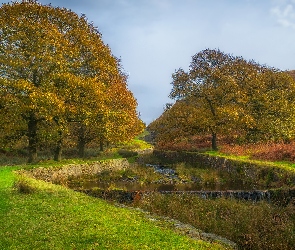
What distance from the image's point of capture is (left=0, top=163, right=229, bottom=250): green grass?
1223cm

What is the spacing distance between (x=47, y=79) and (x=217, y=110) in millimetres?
20048

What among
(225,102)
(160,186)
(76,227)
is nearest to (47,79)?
(160,186)

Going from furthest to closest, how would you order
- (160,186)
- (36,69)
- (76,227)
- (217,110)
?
1. (217,110)
2. (36,69)
3. (160,186)
4. (76,227)

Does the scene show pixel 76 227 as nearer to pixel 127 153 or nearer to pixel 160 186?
pixel 160 186

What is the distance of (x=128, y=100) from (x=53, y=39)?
573 inches

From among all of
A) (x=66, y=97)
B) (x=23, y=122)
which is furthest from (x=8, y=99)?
(x=66, y=97)

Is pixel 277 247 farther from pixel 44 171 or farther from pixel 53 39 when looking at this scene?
pixel 53 39

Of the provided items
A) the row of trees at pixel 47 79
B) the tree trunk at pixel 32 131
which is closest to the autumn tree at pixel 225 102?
the row of trees at pixel 47 79

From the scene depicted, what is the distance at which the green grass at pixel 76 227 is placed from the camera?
12.2m

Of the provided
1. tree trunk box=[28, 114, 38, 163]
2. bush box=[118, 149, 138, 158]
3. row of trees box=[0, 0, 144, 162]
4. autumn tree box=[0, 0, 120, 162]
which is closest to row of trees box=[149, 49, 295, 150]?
bush box=[118, 149, 138, 158]

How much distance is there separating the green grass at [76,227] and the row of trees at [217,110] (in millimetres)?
27556

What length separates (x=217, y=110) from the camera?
4469 centimetres

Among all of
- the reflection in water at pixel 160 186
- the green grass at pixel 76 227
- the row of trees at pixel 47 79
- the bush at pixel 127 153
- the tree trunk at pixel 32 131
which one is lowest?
the reflection in water at pixel 160 186

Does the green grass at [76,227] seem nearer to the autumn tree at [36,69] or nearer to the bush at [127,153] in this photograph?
the autumn tree at [36,69]
